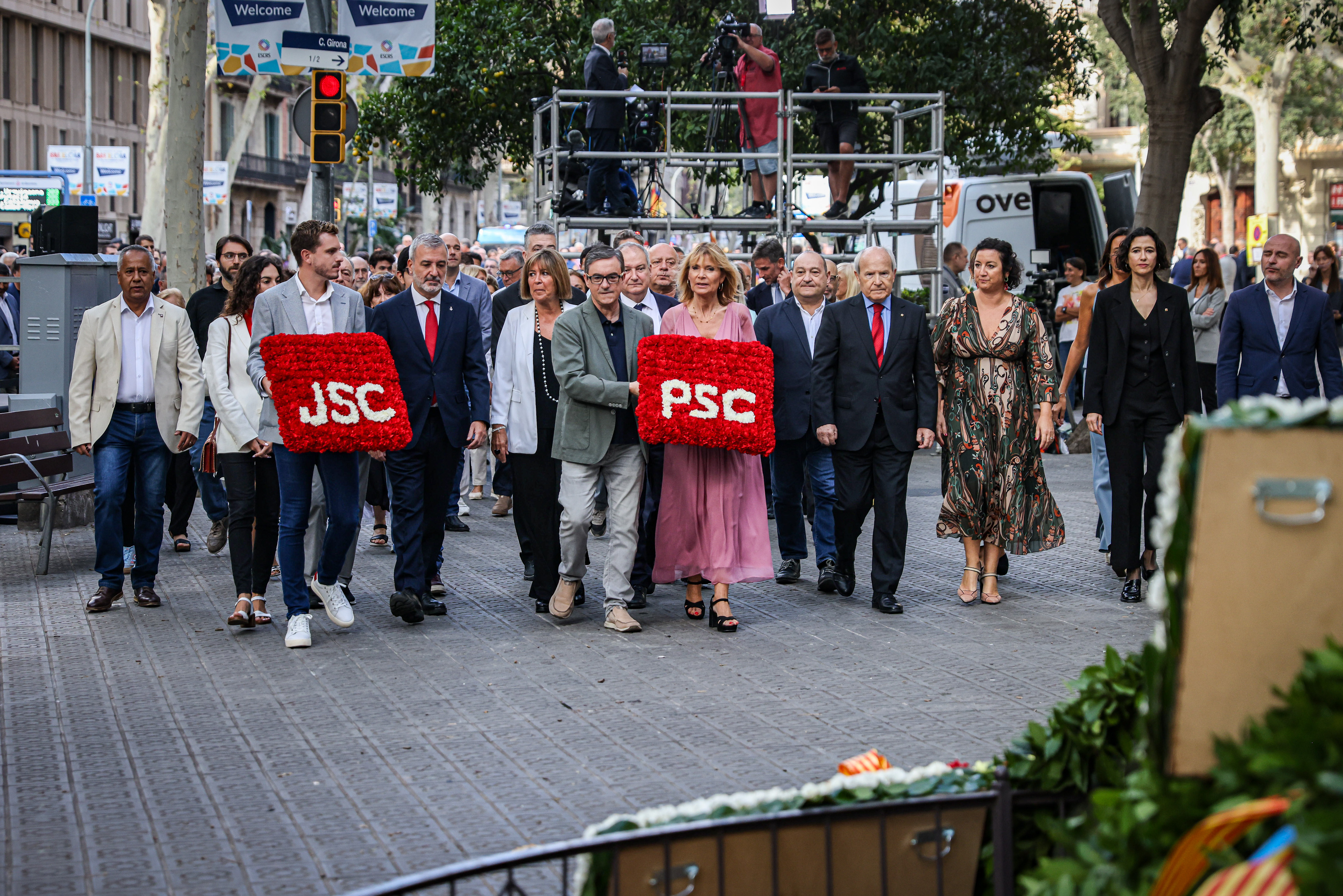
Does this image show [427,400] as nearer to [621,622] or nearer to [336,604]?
[336,604]

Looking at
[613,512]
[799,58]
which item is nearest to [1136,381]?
[613,512]

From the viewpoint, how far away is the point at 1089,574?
31.4ft

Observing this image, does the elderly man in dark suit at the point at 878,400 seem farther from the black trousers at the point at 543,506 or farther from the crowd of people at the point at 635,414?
the black trousers at the point at 543,506

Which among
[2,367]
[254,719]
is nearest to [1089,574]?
[254,719]

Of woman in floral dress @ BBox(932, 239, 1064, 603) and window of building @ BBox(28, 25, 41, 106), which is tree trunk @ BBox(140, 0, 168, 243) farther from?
window of building @ BBox(28, 25, 41, 106)

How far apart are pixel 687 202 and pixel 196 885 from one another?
2607cm

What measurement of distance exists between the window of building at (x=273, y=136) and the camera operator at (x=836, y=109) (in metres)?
67.4

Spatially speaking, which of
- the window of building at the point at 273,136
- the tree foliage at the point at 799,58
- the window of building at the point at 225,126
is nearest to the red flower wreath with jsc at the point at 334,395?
the tree foliage at the point at 799,58

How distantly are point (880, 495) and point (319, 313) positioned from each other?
3.24 meters

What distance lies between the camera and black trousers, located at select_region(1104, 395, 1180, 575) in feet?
28.0

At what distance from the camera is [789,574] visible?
9.37 metres

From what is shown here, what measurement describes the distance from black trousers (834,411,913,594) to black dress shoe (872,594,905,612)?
23 mm

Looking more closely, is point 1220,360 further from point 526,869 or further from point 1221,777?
point 1221,777

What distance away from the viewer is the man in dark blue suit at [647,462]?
330 inches
